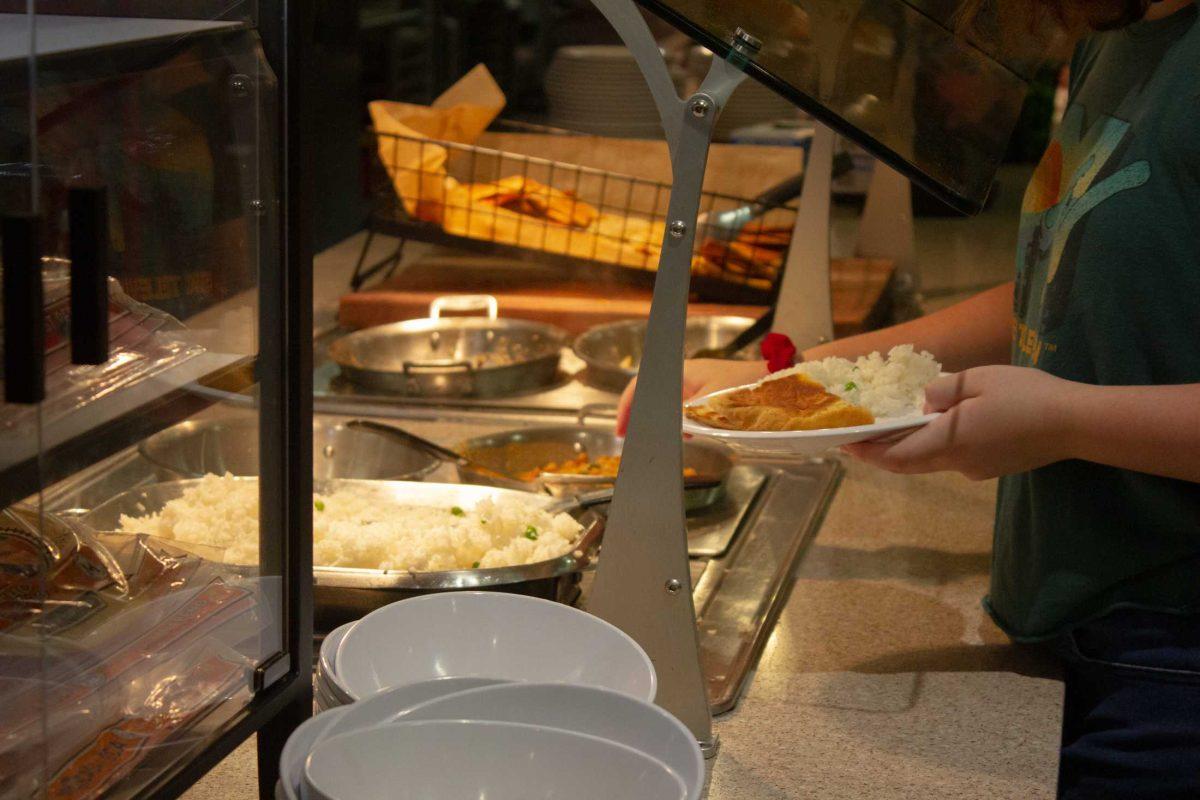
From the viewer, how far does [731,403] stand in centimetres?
106

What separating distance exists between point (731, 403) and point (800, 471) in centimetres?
52

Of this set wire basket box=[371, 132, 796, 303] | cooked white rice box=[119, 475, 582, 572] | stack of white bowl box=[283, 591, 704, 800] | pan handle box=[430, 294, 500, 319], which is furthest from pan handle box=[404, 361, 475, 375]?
stack of white bowl box=[283, 591, 704, 800]

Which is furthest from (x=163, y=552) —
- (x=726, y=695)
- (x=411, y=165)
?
(x=411, y=165)

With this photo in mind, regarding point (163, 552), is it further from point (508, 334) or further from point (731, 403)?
point (508, 334)

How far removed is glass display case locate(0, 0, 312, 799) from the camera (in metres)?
0.55

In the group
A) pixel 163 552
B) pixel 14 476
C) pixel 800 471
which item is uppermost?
pixel 14 476

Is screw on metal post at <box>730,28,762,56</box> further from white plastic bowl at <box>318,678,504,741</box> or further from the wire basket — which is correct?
the wire basket

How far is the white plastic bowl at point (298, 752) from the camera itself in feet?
1.91

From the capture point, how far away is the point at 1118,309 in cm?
98

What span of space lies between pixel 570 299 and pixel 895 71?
1.25 meters

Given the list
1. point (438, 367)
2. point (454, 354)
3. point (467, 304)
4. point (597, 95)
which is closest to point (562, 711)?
point (438, 367)

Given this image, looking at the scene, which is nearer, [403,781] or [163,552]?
[403,781]

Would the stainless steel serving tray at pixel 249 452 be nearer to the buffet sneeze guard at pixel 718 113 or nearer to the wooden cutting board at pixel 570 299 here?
the buffet sneeze guard at pixel 718 113

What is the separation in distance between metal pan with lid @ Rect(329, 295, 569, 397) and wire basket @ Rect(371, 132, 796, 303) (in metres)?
0.13
